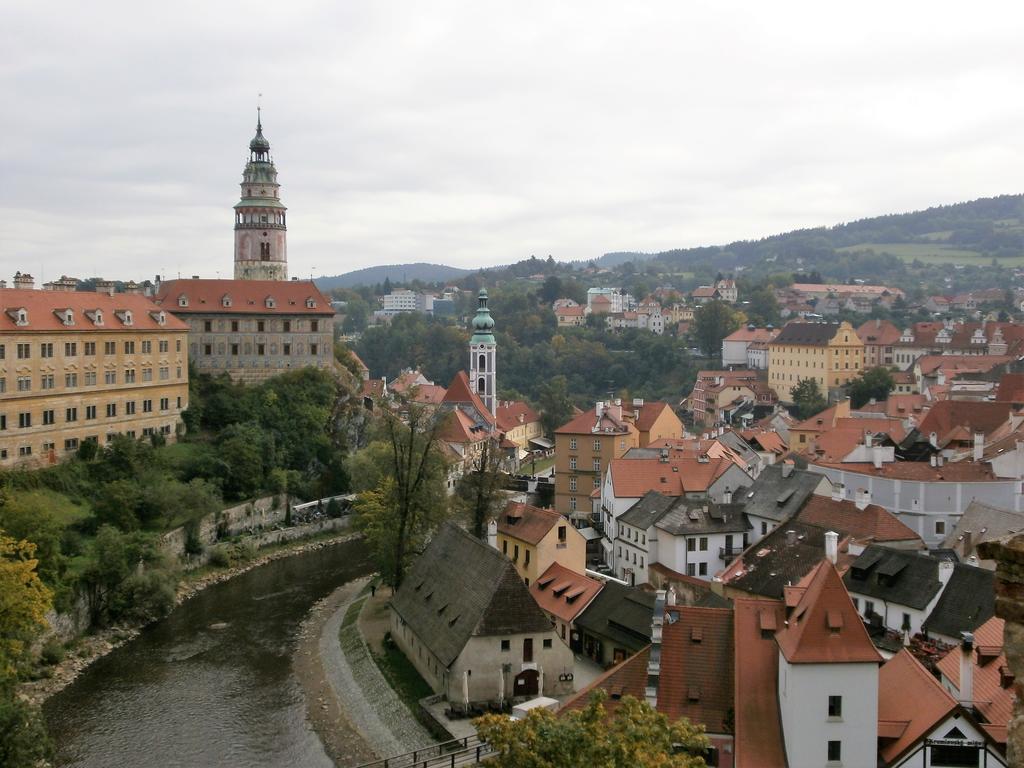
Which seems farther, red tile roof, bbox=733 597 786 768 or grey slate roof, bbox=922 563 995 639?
grey slate roof, bbox=922 563 995 639

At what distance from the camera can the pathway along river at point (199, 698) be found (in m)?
25.7

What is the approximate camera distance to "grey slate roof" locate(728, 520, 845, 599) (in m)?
29.7

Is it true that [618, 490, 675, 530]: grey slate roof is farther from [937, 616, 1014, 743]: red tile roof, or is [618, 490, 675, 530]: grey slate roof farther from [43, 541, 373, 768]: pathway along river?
[937, 616, 1014, 743]: red tile roof

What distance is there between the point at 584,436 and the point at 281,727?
2736 centimetres

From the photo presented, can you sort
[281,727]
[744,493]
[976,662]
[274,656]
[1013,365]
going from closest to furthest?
[976,662] → [281,727] → [274,656] → [744,493] → [1013,365]

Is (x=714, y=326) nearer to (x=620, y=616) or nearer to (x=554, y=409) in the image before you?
(x=554, y=409)

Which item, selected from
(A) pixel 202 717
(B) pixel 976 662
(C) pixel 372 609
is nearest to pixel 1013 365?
(C) pixel 372 609

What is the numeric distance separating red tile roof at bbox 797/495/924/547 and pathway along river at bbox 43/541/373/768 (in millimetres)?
17979

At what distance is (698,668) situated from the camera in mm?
22000

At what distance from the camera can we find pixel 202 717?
92.0 feet

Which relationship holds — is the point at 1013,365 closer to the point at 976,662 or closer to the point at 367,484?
the point at 367,484

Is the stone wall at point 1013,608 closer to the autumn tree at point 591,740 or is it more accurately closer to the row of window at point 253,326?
the autumn tree at point 591,740

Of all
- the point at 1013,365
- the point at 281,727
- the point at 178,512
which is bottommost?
the point at 281,727

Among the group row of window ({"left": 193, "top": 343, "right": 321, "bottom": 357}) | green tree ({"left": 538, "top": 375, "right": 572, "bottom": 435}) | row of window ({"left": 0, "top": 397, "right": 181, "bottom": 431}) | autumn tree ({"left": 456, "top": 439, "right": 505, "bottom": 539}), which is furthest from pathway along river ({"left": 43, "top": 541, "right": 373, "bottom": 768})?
green tree ({"left": 538, "top": 375, "right": 572, "bottom": 435})
